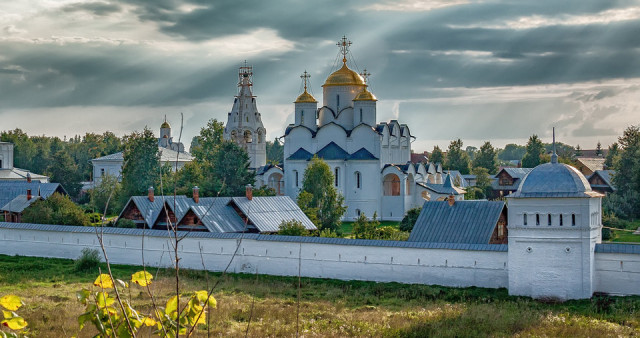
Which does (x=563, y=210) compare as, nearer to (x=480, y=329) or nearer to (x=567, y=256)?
(x=567, y=256)

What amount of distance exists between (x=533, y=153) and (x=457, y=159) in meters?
6.62

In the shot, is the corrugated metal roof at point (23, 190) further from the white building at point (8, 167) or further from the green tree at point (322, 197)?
the white building at point (8, 167)

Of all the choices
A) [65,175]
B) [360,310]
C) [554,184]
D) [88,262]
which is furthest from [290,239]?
[65,175]

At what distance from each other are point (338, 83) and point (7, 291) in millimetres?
25720

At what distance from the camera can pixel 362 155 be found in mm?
40000

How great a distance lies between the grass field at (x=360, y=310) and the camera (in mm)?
14672

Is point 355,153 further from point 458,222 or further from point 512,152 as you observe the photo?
point 512,152

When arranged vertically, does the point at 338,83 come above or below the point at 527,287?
above

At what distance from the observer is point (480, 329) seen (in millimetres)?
14719

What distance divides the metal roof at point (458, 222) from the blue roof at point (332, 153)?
1716 cm

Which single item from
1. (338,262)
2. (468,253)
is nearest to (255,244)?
(338,262)

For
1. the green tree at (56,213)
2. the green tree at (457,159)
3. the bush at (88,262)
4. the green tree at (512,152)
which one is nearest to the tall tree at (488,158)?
the green tree at (457,159)

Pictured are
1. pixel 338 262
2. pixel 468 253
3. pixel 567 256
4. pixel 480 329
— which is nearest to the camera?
pixel 480 329

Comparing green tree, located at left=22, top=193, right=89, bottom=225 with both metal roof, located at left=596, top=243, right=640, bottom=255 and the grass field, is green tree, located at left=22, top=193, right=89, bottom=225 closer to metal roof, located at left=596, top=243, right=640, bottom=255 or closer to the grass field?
the grass field
